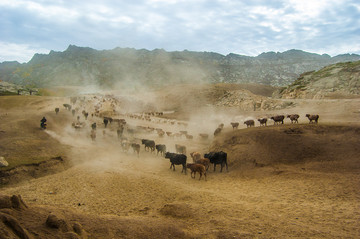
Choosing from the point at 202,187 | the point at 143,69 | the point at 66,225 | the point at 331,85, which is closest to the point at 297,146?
the point at 202,187

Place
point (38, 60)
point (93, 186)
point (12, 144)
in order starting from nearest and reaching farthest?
point (93, 186), point (12, 144), point (38, 60)

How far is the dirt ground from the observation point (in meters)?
8.23

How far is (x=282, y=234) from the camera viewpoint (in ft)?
26.5

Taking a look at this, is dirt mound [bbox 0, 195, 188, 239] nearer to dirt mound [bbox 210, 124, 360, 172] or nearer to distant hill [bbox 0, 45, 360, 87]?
dirt mound [bbox 210, 124, 360, 172]

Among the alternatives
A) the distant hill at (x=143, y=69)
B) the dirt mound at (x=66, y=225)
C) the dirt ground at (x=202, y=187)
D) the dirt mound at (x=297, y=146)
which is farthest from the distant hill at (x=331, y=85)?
the distant hill at (x=143, y=69)

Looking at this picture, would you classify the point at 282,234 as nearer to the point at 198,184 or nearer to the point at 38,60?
the point at 198,184

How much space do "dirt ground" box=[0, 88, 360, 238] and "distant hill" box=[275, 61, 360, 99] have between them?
36877 mm

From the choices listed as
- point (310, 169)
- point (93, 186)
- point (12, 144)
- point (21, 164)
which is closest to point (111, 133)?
point (12, 144)

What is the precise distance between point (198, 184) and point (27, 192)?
32.9ft

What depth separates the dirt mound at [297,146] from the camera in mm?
15898

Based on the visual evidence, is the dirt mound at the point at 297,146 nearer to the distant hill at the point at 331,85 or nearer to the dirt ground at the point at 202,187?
the dirt ground at the point at 202,187

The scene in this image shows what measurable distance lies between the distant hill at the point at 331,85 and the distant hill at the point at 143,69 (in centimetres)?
7338

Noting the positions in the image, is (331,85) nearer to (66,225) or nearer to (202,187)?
(202,187)

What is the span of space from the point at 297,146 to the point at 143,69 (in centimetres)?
14224
